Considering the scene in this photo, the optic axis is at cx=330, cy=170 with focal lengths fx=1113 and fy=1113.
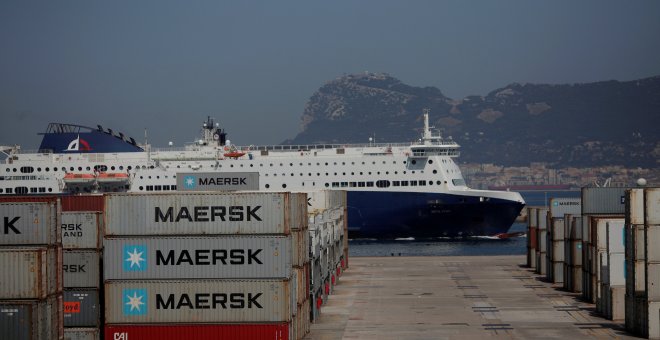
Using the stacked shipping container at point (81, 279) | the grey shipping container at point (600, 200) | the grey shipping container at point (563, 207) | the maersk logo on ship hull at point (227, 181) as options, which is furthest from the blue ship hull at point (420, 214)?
the stacked shipping container at point (81, 279)

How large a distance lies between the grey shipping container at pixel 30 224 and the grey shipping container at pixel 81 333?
603 centimetres

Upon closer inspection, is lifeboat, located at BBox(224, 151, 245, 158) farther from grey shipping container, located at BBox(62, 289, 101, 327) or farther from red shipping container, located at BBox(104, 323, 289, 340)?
red shipping container, located at BBox(104, 323, 289, 340)

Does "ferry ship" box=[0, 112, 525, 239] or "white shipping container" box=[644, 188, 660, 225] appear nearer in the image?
"white shipping container" box=[644, 188, 660, 225]

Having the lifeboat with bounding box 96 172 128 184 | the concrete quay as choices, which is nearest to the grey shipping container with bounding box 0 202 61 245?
the concrete quay

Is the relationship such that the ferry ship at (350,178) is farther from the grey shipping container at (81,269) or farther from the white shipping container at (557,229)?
the grey shipping container at (81,269)

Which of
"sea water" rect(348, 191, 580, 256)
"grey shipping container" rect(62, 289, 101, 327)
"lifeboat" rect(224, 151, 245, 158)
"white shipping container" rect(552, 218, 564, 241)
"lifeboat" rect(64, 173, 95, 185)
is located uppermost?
"lifeboat" rect(224, 151, 245, 158)

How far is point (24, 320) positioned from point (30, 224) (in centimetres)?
221

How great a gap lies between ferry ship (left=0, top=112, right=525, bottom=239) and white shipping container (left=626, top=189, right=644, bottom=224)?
5748cm

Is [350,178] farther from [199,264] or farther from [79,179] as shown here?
[199,264]

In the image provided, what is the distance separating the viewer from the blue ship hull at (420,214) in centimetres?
9200

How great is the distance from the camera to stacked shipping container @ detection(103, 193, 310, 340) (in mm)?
30094

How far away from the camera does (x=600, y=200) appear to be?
44.2 meters

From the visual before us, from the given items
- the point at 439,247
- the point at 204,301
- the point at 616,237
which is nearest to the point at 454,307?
the point at 616,237

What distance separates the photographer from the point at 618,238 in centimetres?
3850
